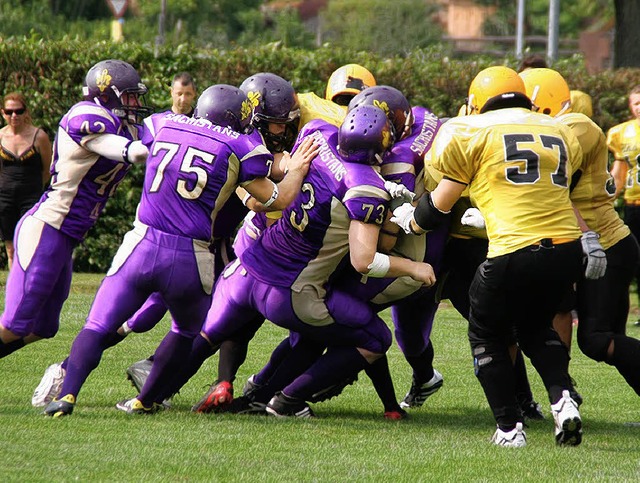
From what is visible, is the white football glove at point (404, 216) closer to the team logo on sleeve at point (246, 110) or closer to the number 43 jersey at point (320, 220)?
the number 43 jersey at point (320, 220)

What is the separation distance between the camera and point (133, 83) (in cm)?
621

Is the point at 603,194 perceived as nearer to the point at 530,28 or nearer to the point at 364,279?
the point at 364,279

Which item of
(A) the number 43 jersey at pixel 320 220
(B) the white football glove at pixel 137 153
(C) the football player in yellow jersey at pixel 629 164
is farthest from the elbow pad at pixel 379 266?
(C) the football player in yellow jersey at pixel 629 164

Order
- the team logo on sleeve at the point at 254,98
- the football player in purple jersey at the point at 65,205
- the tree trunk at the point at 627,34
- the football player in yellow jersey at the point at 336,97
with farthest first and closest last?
the tree trunk at the point at 627,34, the football player in yellow jersey at the point at 336,97, the team logo on sleeve at the point at 254,98, the football player in purple jersey at the point at 65,205

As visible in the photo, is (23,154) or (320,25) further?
(320,25)

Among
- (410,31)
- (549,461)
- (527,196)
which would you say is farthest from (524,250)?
(410,31)

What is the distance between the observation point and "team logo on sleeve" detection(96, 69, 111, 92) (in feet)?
20.1

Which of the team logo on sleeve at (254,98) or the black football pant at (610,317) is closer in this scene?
the black football pant at (610,317)

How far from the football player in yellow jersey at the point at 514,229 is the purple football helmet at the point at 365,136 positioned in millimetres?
397

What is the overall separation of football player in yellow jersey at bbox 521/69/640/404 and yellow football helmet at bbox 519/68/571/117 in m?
0.23

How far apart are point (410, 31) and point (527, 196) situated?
4425cm

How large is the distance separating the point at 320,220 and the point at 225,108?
2.41 ft

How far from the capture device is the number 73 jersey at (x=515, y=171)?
534 centimetres

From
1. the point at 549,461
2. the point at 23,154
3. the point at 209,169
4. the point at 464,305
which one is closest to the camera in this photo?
the point at 549,461
